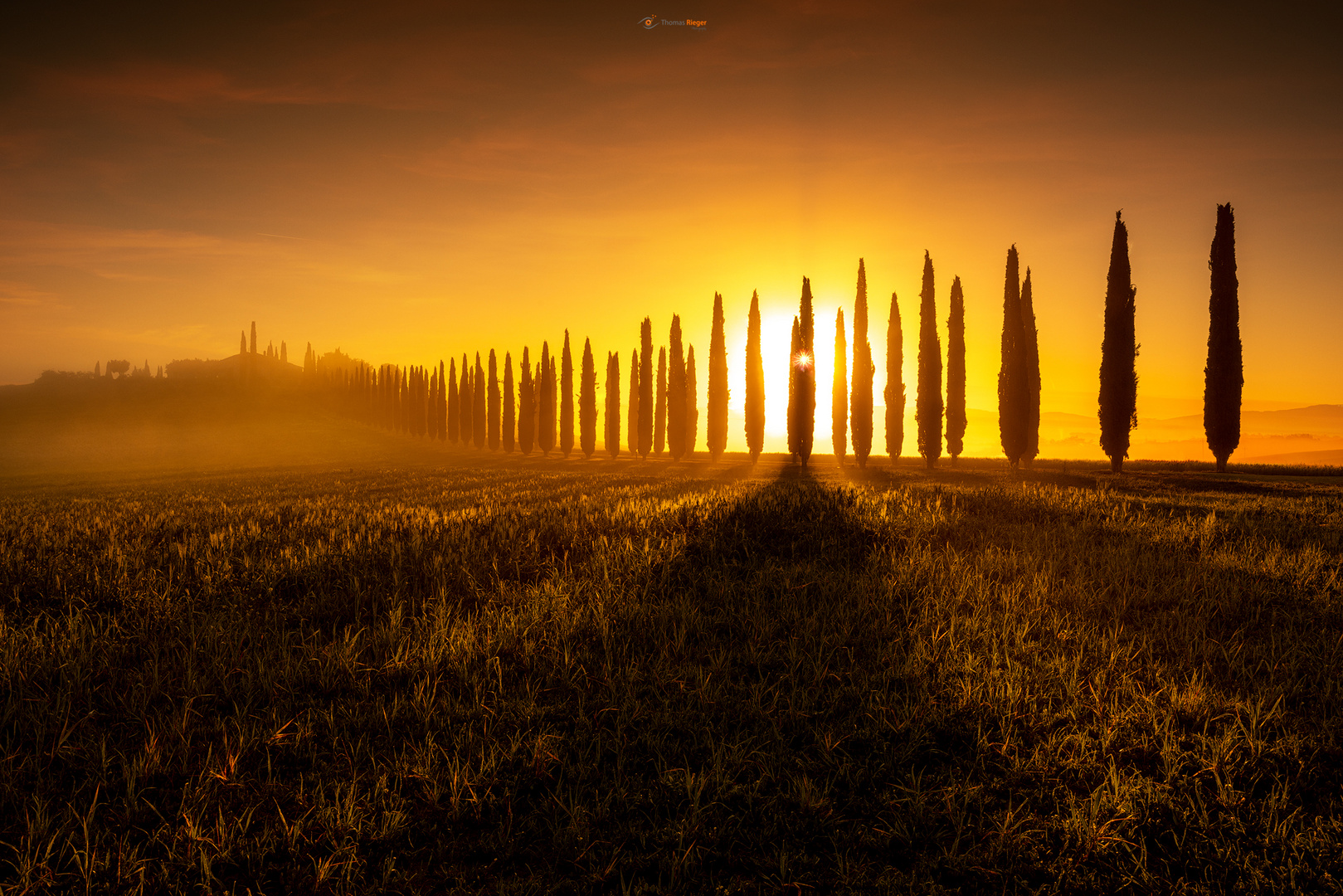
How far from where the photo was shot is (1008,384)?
Answer: 110ft

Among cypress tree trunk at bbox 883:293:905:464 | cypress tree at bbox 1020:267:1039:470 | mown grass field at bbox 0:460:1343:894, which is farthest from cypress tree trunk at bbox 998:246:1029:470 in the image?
mown grass field at bbox 0:460:1343:894

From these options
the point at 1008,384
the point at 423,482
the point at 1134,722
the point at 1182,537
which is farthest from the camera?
the point at 1008,384

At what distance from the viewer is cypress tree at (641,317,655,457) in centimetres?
5244

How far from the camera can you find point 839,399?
44562 millimetres

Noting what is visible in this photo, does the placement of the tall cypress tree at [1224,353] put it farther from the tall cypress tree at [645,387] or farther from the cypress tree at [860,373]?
the tall cypress tree at [645,387]

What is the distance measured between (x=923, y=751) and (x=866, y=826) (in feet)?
2.91

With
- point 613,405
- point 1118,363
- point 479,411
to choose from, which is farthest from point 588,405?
point 1118,363

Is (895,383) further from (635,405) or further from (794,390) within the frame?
(635,405)

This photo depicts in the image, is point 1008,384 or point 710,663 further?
point 1008,384

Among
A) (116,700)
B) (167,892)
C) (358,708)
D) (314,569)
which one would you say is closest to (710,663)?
(358,708)

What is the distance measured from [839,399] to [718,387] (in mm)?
10462

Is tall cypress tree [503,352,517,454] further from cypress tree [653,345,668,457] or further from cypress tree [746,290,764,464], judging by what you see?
cypress tree [746,290,764,464]

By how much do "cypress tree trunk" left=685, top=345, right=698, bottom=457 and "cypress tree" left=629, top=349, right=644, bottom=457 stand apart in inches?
225

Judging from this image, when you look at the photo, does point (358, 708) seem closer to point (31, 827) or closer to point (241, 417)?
point (31, 827)
